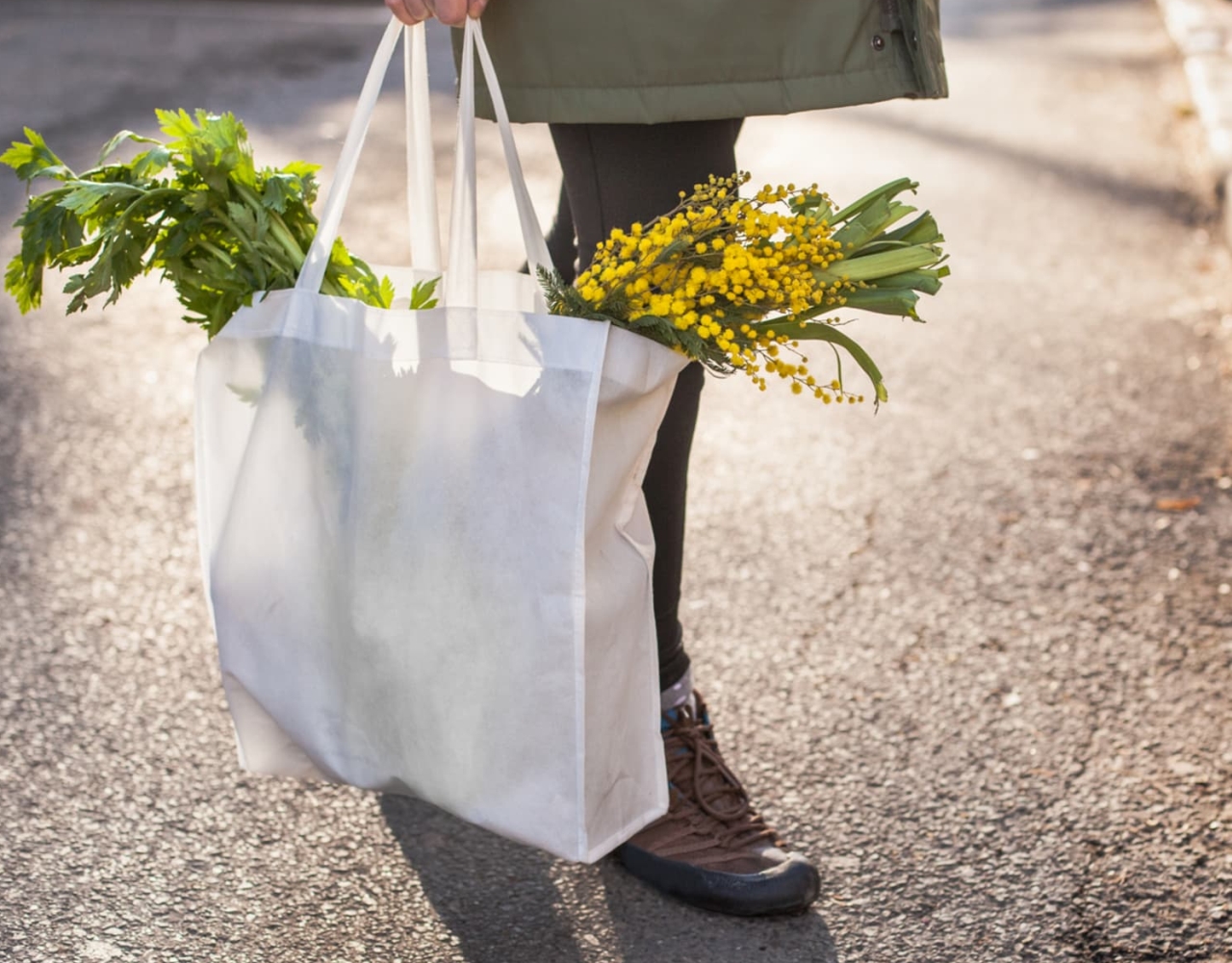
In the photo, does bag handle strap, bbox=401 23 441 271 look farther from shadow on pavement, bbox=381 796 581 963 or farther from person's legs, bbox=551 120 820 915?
shadow on pavement, bbox=381 796 581 963

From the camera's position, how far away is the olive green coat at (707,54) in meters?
1.58

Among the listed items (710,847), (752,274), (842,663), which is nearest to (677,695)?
(710,847)

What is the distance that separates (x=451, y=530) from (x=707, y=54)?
61 centimetres

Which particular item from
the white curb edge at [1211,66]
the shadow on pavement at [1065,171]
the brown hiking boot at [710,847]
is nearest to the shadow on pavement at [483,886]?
the brown hiking boot at [710,847]

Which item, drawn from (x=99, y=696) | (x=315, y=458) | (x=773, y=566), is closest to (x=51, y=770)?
(x=99, y=696)

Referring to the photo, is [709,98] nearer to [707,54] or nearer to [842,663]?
[707,54]

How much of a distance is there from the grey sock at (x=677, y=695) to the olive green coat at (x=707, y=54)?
0.77 metres

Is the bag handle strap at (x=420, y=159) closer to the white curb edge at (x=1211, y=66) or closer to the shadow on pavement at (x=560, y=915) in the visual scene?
the shadow on pavement at (x=560, y=915)

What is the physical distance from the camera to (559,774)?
60.4 inches

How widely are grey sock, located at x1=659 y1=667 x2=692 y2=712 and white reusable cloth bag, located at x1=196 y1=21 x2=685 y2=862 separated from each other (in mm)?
275

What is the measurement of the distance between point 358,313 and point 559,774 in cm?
54

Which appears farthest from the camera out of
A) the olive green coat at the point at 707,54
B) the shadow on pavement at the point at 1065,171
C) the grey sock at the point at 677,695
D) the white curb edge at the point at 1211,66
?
the white curb edge at the point at 1211,66

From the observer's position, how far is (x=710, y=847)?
1.85m

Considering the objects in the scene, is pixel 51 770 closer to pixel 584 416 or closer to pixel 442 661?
pixel 442 661
